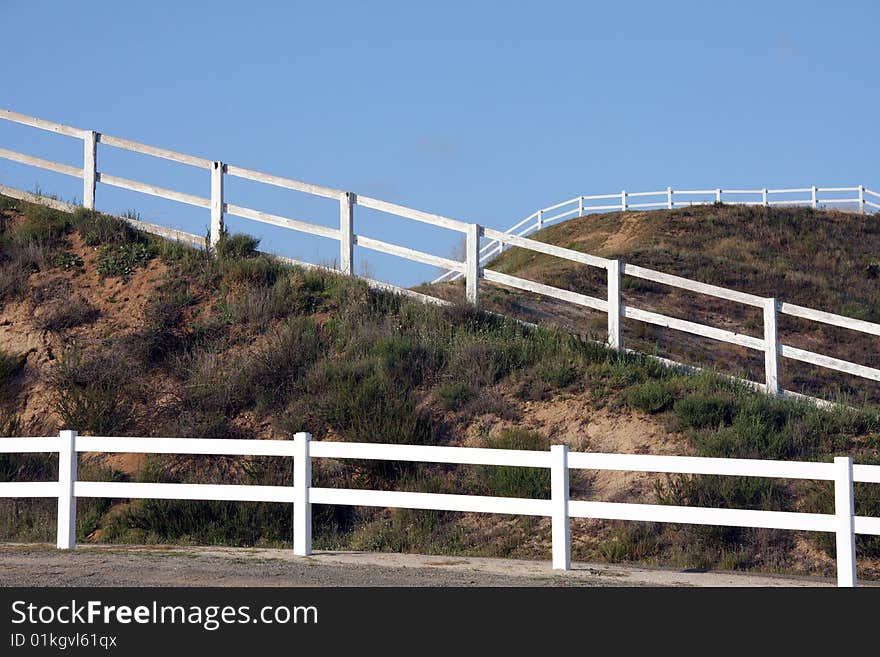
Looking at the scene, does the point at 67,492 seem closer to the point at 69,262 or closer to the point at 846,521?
the point at 846,521

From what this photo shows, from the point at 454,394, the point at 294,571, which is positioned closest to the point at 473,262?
the point at 454,394

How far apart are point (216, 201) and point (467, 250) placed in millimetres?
5077

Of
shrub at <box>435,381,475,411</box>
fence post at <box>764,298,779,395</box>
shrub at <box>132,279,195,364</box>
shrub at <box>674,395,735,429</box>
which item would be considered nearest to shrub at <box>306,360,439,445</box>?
shrub at <box>435,381,475,411</box>

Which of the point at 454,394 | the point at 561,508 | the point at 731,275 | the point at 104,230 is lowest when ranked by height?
the point at 561,508

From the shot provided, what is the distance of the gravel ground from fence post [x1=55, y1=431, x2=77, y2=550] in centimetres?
21

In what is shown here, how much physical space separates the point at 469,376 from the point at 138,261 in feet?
25.0

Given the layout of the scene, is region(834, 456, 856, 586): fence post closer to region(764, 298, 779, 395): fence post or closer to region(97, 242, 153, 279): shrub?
region(764, 298, 779, 395): fence post

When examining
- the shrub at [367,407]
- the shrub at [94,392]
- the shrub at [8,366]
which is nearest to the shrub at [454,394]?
the shrub at [367,407]

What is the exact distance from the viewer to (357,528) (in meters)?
16.2

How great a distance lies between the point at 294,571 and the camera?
1190 cm

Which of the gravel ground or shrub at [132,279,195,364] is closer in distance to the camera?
the gravel ground

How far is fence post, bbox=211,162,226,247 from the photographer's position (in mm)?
22938

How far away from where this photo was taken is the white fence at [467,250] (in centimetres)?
1855

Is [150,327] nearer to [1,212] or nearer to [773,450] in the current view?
[1,212]
